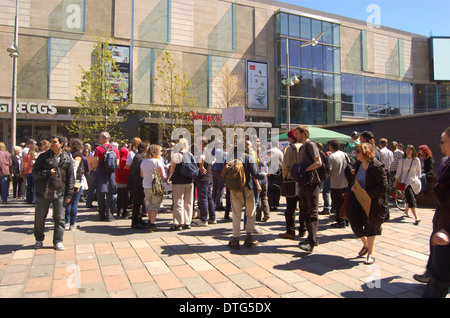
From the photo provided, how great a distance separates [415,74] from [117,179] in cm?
3960

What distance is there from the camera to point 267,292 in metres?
3.42

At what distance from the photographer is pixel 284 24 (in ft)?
92.1

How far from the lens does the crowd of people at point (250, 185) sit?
14.2ft

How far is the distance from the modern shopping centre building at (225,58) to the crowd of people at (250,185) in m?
12.4

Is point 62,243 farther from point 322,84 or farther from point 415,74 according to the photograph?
point 415,74

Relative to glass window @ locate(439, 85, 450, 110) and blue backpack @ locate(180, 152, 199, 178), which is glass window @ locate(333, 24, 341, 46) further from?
blue backpack @ locate(180, 152, 199, 178)

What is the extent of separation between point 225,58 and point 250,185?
75.7ft

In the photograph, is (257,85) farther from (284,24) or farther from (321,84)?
(321,84)

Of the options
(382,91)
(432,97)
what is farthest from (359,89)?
(432,97)

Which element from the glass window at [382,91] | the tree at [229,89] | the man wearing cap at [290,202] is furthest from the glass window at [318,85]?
the man wearing cap at [290,202]

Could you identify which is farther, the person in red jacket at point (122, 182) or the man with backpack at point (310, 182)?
the person in red jacket at point (122, 182)

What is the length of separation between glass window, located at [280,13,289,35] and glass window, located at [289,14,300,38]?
0.39m

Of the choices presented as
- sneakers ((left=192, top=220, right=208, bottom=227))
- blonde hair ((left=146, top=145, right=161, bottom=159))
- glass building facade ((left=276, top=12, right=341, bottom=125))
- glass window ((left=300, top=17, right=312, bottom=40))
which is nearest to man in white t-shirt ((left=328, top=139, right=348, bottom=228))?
sneakers ((left=192, top=220, right=208, bottom=227))

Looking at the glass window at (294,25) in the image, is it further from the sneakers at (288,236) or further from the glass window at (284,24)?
the sneakers at (288,236)
